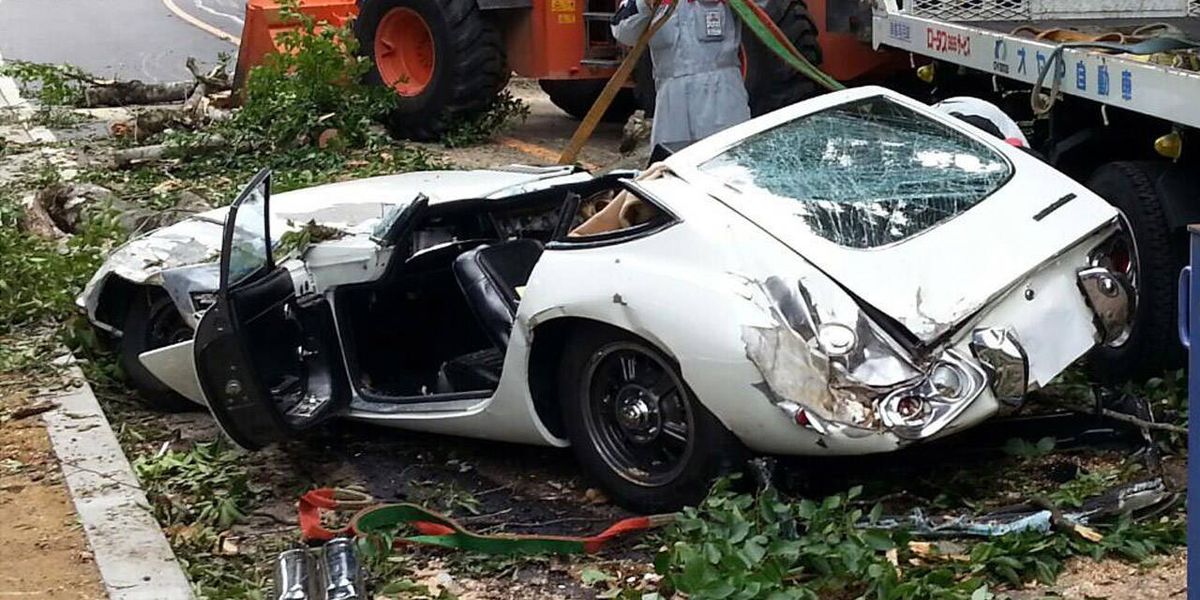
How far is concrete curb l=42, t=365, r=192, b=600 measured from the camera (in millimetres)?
5070

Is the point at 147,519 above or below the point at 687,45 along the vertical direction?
below

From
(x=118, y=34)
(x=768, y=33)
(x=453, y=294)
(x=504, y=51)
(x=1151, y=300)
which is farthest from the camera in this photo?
(x=118, y=34)

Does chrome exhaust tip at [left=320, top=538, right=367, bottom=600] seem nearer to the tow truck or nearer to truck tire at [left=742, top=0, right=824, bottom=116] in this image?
the tow truck

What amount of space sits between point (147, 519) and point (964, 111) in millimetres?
3376

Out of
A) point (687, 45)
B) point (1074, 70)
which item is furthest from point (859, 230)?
point (687, 45)

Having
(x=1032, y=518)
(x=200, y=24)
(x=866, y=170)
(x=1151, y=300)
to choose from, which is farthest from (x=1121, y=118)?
(x=200, y=24)

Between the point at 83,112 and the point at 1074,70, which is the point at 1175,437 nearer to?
the point at 1074,70

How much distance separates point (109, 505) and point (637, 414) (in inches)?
72.2

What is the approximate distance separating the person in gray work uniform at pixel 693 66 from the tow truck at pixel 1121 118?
1.18 metres

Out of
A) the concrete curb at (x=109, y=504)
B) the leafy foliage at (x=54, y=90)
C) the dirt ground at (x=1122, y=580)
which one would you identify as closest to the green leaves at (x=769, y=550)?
the dirt ground at (x=1122, y=580)

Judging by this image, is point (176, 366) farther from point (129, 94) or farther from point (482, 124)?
point (129, 94)

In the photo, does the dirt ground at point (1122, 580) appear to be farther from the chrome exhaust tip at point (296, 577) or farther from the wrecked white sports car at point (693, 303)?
the chrome exhaust tip at point (296, 577)

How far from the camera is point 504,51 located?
1266cm

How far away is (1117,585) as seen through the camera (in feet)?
15.3
